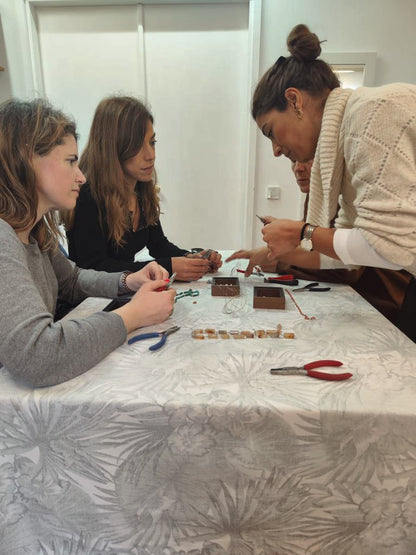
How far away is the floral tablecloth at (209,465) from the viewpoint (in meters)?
0.57

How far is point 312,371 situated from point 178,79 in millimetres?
2448

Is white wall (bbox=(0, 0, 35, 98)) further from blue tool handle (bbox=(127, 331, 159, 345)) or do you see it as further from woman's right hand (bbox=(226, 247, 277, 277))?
blue tool handle (bbox=(127, 331, 159, 345))

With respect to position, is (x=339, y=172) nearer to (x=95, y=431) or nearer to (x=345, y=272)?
(x=345, y=272)

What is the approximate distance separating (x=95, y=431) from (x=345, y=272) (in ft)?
2.94

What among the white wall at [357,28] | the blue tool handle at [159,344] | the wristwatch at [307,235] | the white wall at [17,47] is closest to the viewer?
the blue tool handle at [159,344]

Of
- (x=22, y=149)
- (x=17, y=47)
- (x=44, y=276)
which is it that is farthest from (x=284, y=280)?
(x=17, y=47)

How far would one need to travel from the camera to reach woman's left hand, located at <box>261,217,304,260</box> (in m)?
0.97

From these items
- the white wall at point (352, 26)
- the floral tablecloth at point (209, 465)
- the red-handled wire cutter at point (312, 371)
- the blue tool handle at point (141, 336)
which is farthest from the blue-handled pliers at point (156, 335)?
the white wall at point (352, 26)

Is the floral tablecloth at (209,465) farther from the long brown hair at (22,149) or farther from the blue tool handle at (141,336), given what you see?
the long brown hair at (22,149)

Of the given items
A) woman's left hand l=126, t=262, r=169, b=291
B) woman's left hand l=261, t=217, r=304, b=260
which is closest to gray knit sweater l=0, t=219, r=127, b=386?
woman's left hand l=126, t=262, r=169, b=291

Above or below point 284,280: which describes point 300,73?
above

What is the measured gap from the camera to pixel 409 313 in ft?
3.46

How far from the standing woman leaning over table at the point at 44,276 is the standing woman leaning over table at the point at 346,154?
43 cm

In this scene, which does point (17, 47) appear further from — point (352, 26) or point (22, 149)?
point (22, 149)
